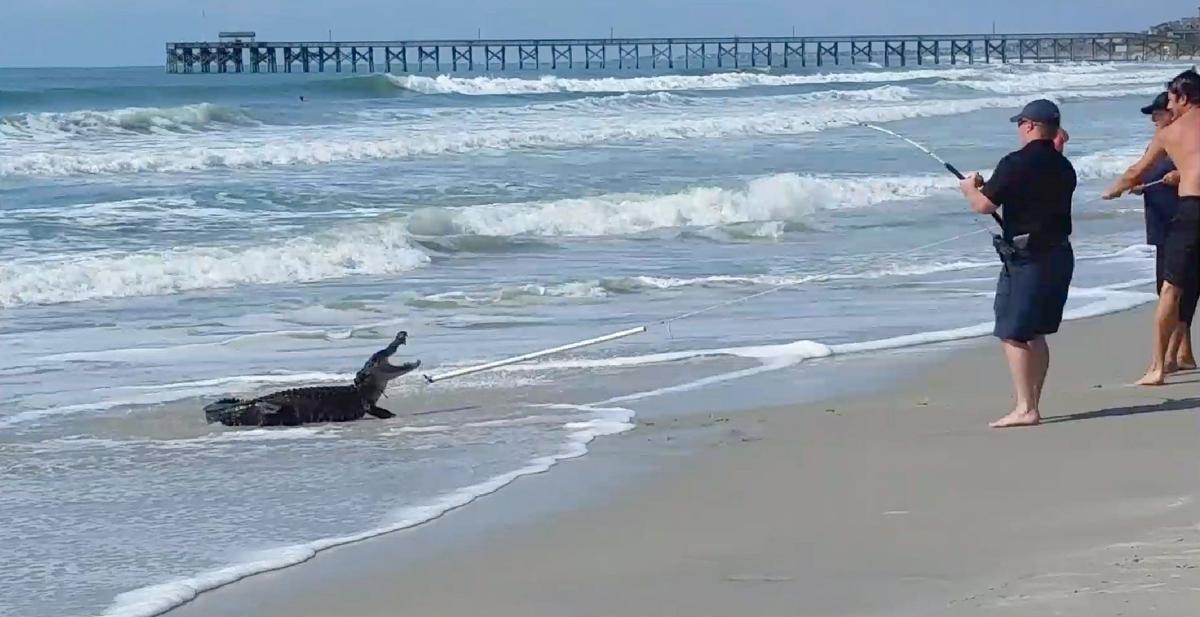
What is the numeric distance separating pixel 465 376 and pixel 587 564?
369 centimetres

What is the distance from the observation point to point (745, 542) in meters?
5.02

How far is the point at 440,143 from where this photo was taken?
93.4 ft

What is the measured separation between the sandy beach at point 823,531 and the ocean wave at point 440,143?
539 inches

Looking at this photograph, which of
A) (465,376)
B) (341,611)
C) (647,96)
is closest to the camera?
(341,611)

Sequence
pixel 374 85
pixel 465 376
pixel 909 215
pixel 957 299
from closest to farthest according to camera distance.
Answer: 1. pixel 465 376
2. pixel 957 299
3. pixel 909 215
4. pixel 374 85

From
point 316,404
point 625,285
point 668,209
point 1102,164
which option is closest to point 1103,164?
point 1102,164

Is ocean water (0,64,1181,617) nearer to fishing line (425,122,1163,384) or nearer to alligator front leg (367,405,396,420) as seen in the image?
fishing line (425,122,1163,384)

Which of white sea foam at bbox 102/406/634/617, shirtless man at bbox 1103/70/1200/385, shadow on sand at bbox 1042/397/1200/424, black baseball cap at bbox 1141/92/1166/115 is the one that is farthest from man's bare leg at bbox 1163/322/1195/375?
white sea foam at bbox 102/406/634/617

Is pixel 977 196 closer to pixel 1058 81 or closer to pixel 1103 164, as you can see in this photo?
pixel 1103 164

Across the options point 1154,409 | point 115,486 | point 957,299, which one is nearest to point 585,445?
point 115,486

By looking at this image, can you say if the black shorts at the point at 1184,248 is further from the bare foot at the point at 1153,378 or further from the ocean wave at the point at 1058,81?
the ocean wave at the point at 1058,81

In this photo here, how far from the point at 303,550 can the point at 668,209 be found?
12984mm

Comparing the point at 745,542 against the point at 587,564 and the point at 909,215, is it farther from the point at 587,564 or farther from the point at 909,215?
the point at 909,215

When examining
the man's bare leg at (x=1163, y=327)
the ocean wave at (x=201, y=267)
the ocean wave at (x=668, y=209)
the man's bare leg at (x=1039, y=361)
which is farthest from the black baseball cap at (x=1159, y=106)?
the ocean wave at (x=668, y=209)
